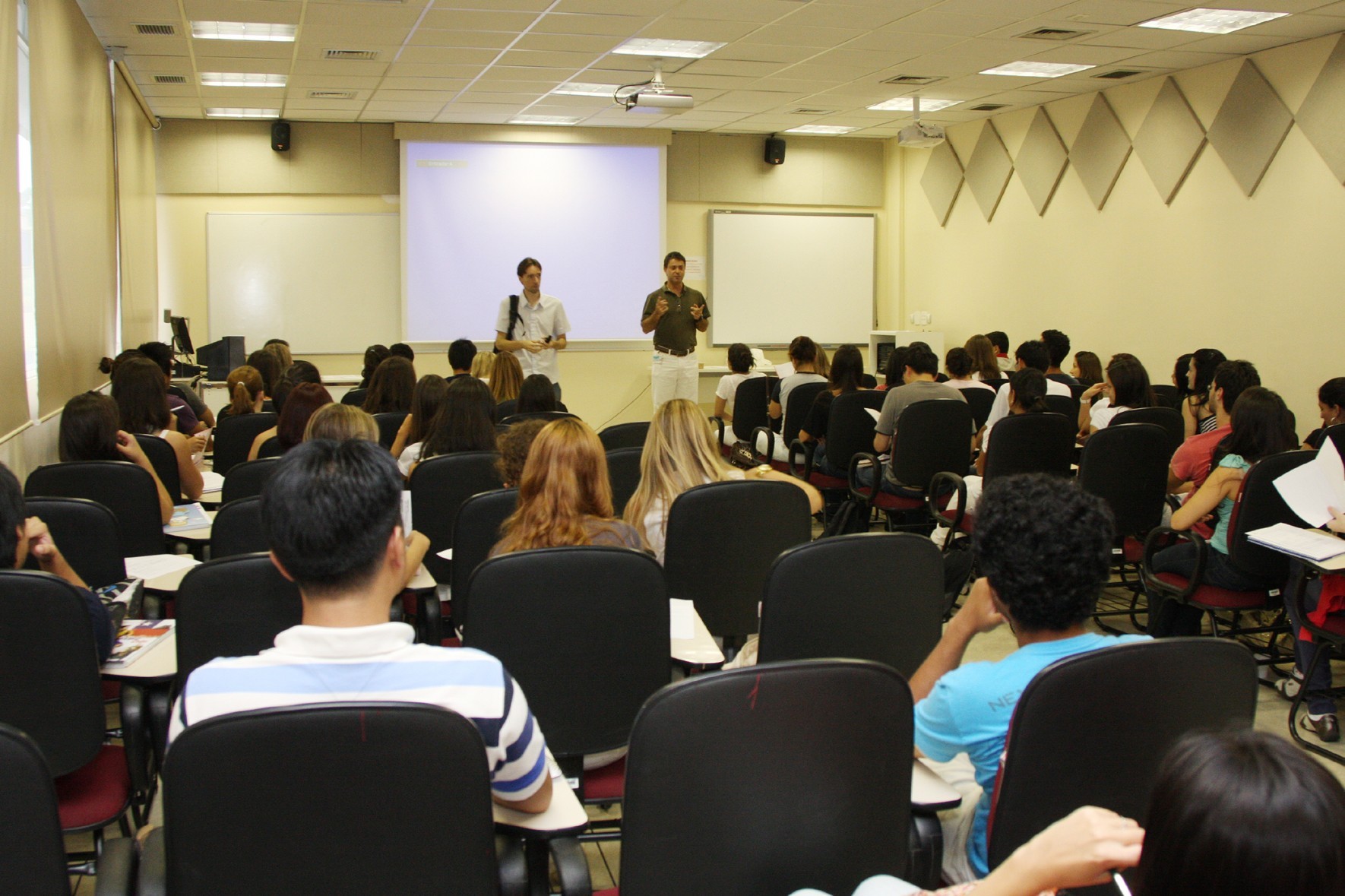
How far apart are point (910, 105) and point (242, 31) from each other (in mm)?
5564

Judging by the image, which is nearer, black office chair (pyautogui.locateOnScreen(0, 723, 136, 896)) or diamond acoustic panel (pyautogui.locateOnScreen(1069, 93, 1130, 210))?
black office chair (pyautogui.locateOnScreen(0, 723, 136, 896))

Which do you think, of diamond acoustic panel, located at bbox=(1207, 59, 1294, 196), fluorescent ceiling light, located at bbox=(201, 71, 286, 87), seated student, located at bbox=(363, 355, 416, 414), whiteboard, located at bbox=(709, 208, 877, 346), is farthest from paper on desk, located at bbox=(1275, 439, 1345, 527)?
whiteboard, located at bbox=(709, 208, 877, 346)

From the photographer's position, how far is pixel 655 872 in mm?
1477

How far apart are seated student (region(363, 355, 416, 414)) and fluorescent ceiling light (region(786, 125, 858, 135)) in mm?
6573

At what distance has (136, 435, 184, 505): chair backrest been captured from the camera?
3986 mm

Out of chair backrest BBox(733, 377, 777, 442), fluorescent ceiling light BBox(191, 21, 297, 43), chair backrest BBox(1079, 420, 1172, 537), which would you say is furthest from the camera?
chair backrest BBox(733, 377, 777, 442)

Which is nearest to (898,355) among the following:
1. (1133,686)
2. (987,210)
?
(987,210)

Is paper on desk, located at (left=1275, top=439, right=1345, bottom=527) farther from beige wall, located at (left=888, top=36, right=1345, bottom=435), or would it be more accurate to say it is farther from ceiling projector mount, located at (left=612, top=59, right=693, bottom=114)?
ceiling projector mount, located at (left=612, top=59, right=693, bottom=114)

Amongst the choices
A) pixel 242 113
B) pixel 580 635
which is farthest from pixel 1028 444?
pixel 242 113

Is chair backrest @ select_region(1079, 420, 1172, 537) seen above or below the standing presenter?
below

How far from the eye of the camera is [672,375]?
906 centimetres

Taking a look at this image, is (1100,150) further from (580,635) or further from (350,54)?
(580,635)

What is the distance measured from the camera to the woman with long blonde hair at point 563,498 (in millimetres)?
2619

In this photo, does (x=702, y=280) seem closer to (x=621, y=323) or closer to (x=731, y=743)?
(x=621, y=323)
